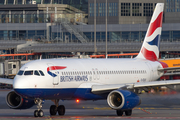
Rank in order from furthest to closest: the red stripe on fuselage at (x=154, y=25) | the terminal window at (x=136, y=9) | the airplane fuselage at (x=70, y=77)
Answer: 1. the terminal window at (x=136, y=9)
2. the red stripe on fuselage at (x=154, y=25)
3. the airplane fuselage at (x=70, y=77)

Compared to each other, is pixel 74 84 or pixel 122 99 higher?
pixel 74 84

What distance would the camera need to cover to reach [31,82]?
82.6 feet

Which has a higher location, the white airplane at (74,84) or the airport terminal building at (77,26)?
the airport terminal building at (77,26)

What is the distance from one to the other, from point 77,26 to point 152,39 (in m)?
53.3

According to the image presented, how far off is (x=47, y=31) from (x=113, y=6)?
21083mm

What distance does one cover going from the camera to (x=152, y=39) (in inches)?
1559

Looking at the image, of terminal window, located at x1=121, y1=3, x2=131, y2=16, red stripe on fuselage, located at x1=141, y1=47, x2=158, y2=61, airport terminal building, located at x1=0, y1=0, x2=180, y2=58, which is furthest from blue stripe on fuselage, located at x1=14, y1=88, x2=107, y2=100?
terminal window, located at x1=121, y1=3, x2=131, y2=16

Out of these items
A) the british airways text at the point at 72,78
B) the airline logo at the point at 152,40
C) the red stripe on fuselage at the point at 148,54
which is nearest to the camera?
the british airways text at the point at 72,78

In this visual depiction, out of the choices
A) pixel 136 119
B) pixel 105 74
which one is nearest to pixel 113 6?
pixel 105 74

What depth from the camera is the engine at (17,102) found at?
93.6 feet

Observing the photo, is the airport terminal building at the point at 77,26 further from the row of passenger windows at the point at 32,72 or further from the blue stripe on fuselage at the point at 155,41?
the row of passenger windows at the point at 32,72

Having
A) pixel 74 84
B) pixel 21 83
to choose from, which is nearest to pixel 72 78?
pixel 74 84

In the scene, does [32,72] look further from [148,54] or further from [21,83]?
[148,54]

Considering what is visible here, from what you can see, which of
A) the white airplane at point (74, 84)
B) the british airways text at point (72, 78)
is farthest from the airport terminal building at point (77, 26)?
the british airways text at point (72, 78)
